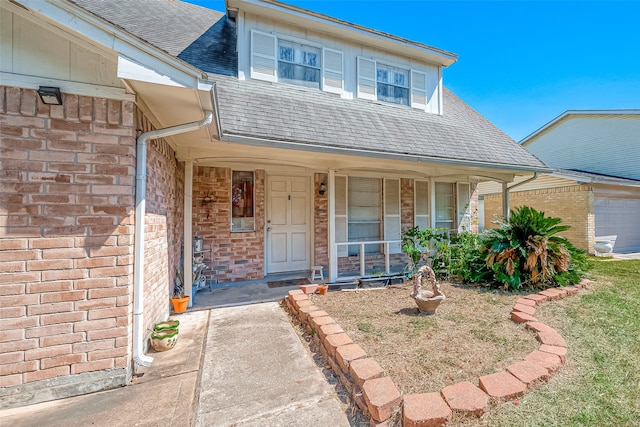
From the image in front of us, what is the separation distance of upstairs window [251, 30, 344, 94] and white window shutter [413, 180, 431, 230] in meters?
3.40

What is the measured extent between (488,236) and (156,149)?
20.3 ft

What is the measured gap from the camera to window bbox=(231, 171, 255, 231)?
6.20 m

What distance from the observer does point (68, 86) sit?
2.43 meters

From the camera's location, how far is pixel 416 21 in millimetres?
8555

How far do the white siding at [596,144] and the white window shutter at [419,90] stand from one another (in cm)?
1279

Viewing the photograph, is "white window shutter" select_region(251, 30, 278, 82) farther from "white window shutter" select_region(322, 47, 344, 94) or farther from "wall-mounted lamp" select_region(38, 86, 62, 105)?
"wall-mounted lamp" select_region(38, 86, 62, 105)

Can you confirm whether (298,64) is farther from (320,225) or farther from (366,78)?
(320,225)

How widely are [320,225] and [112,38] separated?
5.14 meters

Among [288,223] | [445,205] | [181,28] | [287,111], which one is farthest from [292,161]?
[445,205]

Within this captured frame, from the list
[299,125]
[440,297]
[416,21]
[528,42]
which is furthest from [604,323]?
[528,42]

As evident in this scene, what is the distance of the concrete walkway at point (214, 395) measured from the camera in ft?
7.02

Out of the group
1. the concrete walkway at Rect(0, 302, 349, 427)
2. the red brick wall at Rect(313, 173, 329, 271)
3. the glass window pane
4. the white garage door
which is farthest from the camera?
the white garage door

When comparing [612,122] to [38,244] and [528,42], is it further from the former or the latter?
[38,244]

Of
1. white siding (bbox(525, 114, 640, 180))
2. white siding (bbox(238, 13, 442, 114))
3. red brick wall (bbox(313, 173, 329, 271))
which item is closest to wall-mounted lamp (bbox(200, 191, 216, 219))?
red brick wall (bbox(313, 173, 329, 271))
